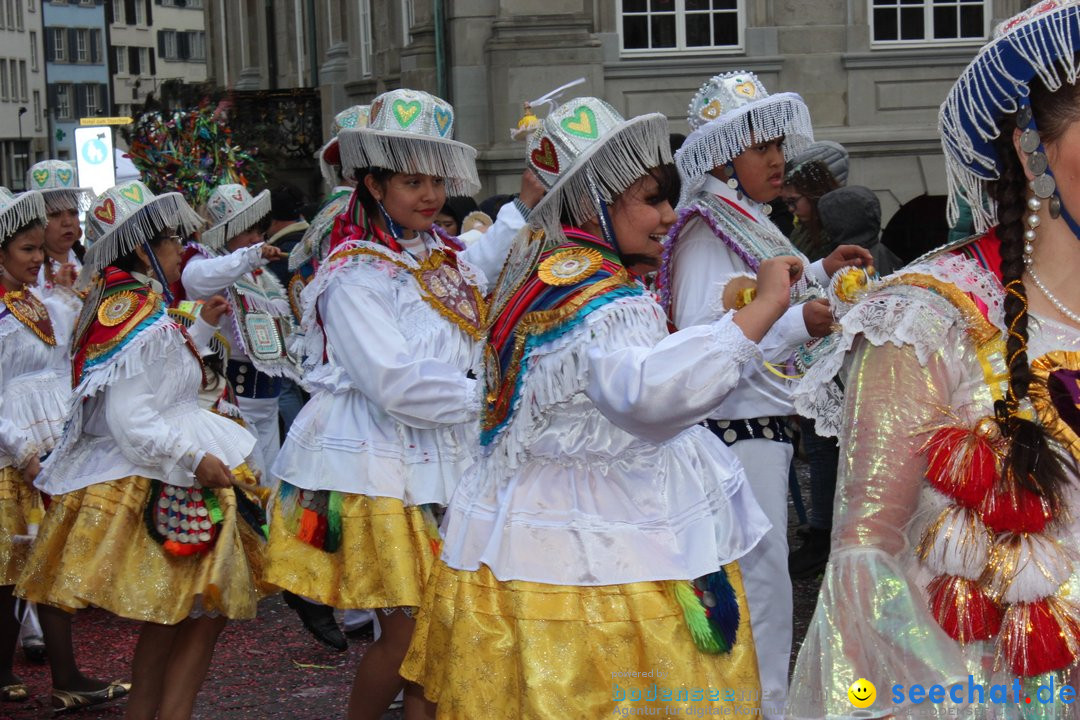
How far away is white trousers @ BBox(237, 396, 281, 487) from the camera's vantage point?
8.34 metres

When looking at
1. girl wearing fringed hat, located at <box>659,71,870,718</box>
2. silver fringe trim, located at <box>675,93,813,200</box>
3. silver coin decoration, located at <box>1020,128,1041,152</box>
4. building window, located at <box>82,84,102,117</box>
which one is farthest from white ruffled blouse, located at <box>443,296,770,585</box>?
building window, located at <box>82,84,102,117</box>

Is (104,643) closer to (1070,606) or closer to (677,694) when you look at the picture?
(677,694)

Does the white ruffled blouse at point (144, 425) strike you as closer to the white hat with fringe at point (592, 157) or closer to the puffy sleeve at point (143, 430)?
the puffy sleeve at point (143, 430)

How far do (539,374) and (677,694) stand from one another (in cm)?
80

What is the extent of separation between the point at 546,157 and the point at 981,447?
1573mm

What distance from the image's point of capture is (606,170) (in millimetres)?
3705

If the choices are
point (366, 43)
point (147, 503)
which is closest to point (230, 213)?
point (147, 503)

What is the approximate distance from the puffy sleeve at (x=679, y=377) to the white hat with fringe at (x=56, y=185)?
191 inches

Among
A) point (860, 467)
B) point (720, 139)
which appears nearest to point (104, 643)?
point (720, 139)

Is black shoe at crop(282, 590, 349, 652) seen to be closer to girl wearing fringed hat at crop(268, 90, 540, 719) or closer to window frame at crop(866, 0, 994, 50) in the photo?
girl wearing fringed hat at crop(268, 90, 540, 719)

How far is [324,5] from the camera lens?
22.8m

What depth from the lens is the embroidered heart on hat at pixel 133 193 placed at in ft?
18.7

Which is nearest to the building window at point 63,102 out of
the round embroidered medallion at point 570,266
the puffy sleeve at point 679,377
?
the round embroidered medallion at point 570,266

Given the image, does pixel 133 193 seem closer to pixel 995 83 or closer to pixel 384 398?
pixel 384 398
